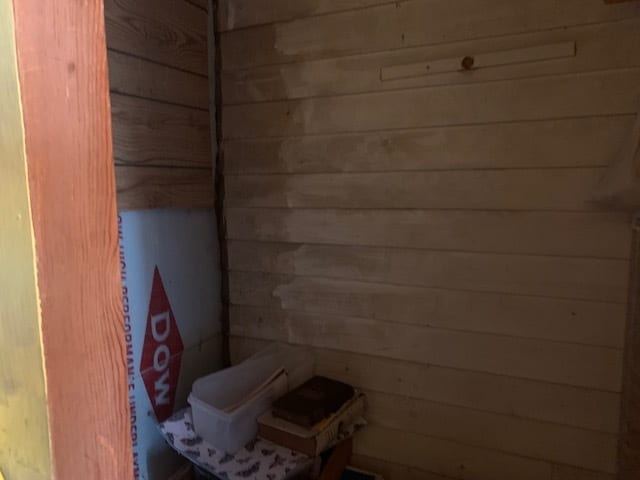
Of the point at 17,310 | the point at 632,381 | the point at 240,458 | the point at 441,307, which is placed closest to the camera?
the point at 17,310

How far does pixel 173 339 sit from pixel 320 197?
586 mm

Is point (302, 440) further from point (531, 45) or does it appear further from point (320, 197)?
point (531, 45)

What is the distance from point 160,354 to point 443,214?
2.82 feet

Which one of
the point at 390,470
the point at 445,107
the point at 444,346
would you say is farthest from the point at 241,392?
the point at 445,107

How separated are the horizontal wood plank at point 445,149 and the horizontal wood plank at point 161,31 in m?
0.28

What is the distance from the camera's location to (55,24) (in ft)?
1.47

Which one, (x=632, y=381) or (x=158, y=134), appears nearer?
(x=632, y=381)

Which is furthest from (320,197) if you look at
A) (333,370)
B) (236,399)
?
(236,399)

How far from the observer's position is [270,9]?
59.3 inches

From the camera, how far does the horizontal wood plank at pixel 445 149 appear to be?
3.89 feet

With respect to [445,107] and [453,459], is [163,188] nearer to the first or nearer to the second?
[445,107]

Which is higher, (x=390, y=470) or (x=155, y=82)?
(x=155, y=82)

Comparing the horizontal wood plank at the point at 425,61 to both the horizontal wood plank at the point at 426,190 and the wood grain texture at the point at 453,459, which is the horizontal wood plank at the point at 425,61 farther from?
the wood grain texture at the point at 453,459

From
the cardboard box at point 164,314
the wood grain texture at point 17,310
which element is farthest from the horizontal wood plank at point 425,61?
the wood grain texture at point 17,310
